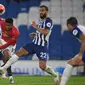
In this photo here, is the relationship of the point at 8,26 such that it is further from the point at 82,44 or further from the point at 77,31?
the point at 82,44

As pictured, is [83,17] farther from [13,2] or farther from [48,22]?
[48,22]

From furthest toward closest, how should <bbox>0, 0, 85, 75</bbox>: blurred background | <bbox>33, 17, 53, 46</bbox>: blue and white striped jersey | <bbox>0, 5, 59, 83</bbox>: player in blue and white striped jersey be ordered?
<bbox>0, 0, 85, 75</bbox>: blurred background → <bbox>33, 17, 53, 46</bbox>: blue and white striped jersey → <bbox>0, 5, 59, 83</bbox>: player in blue and white striped jersey

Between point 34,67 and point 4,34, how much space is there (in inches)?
261

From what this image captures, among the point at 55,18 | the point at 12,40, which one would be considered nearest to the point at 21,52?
the point at 12,40

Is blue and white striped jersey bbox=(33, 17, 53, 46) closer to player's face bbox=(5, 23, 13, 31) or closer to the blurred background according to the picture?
player's face bbox=(5, 23, 13, 31)

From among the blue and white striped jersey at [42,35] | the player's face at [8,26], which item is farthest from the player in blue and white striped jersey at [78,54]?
the player's face at [8,26]

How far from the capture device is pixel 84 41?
29.5 feet

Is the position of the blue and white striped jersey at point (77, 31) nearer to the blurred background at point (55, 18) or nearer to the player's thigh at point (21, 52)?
the player's thigh at point (21, 52)

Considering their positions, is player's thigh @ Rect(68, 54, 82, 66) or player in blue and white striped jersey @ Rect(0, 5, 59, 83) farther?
player in blue and white striped jersey @ Rect(0, 5, 59, 83)

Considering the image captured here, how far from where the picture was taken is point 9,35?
42.3 ft

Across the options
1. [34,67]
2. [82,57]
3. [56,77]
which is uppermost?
[82,57]

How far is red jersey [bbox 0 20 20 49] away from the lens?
41.3ft

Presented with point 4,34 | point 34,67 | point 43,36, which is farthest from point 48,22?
point 34,67

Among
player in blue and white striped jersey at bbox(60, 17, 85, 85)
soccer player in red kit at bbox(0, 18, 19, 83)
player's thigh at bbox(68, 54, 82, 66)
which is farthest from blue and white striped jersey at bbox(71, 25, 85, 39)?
soccer player in red kit at bbox(0, 18, 19, 83)
